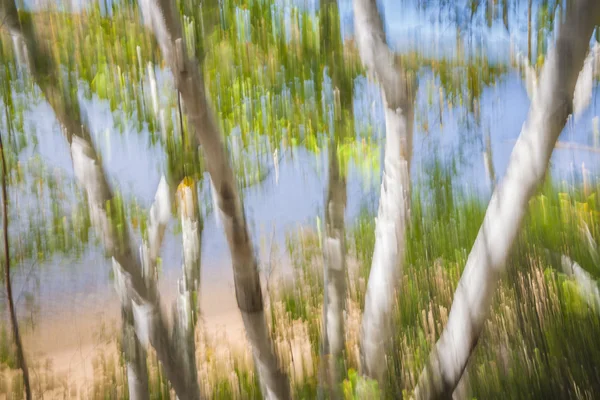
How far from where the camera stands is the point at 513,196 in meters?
1.02

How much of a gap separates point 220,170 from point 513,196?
0.66 metres

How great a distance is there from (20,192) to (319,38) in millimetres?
1102

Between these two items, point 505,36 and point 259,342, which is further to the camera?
point 505,36

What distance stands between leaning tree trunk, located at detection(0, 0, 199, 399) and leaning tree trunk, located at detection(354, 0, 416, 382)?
609 mm

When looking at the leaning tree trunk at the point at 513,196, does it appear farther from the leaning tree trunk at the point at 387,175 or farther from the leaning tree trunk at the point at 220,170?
the leaning tree trunk at the point at 220,170

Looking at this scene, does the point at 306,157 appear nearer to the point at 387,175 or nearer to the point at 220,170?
the point at 387,175

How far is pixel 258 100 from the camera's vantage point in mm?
1528

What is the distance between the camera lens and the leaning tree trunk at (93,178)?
125 cm

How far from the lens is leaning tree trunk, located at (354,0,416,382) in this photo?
1255mm

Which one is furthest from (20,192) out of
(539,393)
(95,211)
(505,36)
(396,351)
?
(539,393)

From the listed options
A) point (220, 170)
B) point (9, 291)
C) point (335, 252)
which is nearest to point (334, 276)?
point (335, 252)

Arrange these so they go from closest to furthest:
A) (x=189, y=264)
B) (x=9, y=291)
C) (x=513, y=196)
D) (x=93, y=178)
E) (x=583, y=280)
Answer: (x=513, y=196) < (x=93, y=178) < (x=9, y=291) < (x=189, y=264) < (x=583, y=280)

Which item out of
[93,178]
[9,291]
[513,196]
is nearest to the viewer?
[513,196]

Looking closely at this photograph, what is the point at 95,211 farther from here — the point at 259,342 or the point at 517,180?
the point at 517,180
